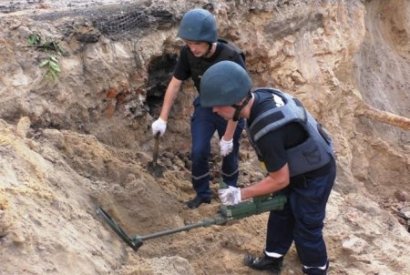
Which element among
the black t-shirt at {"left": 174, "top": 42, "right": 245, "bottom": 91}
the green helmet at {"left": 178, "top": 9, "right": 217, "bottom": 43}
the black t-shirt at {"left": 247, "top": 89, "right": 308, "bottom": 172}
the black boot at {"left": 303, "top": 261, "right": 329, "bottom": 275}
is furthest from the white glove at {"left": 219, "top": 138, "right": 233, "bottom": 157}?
the black boot at {"left": 303, "top": 261, "right": 329, "bottom": 275}

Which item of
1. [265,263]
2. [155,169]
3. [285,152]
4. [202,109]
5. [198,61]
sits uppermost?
[198,61]

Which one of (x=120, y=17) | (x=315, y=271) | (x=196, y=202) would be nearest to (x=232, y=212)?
(x=315, y=271)

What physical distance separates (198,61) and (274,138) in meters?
1.36

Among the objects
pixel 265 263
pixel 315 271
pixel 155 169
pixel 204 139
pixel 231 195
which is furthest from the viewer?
pixel 155 169

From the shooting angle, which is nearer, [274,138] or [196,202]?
[274,138]

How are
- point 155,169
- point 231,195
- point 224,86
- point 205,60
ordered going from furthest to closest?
1. point 155,169
2. point 205,60
3. point 231,195
4. point 224,86

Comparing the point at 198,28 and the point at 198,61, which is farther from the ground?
the point at 198,28

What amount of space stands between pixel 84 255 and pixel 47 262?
0.34 m

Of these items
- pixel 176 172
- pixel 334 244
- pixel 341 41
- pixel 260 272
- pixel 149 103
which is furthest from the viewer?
pixel 341 41

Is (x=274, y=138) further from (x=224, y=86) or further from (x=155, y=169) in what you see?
(x=155, y=169)

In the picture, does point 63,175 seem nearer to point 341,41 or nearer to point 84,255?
point 84,255

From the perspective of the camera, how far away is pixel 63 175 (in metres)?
4.55

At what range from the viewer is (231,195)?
14.1ft

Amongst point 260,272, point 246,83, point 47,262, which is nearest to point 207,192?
point 260,272
